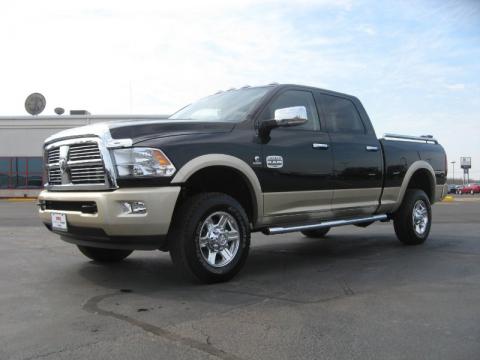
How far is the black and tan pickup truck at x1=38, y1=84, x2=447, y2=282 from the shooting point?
4.61 metres

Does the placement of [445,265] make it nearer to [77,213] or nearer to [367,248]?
[367,248]

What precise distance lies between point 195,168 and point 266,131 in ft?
3.46

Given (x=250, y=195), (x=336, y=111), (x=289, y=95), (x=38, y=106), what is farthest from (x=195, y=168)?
(x=38, y=106)

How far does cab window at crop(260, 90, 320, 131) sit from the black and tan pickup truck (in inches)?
0.6

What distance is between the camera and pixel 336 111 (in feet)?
22.2

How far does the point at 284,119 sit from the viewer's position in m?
5.36

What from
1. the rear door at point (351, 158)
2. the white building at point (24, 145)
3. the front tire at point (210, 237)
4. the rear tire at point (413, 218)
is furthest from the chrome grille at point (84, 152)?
the white building at point (24, 145)

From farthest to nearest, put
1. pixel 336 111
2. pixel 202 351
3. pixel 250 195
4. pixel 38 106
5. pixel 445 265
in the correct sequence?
pixel 38 106 → pixel 336 111 → pixel 445 265 → pixel 250 195 → pixel 202 351

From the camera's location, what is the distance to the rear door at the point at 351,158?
6410 mm

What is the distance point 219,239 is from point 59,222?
1.55 metres

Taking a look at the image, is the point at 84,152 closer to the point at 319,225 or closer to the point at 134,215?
the point at 134,215

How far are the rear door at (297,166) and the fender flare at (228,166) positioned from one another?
0.31 feet

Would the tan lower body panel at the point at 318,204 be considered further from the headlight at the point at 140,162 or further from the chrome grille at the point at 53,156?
the chrome grille at the point at 53,156

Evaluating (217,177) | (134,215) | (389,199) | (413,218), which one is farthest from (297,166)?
(413,218)
